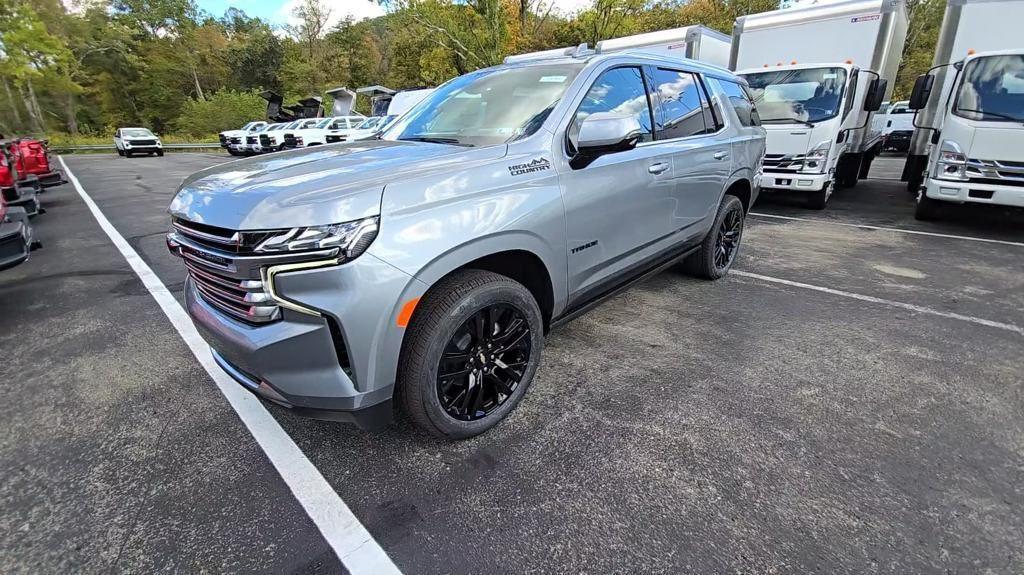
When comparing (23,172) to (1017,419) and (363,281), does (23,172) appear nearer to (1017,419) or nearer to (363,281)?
(363,281)

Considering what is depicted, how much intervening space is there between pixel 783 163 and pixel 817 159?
47 cm

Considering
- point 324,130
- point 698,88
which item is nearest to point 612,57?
point 698,88

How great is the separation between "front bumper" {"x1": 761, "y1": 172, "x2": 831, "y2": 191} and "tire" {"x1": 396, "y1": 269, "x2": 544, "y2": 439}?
657 centimetres

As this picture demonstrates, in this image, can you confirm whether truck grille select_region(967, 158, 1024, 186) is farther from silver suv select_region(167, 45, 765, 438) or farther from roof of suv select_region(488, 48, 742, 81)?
silver suv select_region(167, 45, 765, 438)

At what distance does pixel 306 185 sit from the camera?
1892 mm

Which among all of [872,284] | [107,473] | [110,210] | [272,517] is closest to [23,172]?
[110,210]

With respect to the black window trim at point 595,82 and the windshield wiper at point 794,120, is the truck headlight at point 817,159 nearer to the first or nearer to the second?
the windshield wiper at point 794,120

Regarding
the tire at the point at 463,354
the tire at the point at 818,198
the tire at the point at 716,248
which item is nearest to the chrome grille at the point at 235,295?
the tire at the point at 463,354

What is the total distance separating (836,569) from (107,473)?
3.09 metres

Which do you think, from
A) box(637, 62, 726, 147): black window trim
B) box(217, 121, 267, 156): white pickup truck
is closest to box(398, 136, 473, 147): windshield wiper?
box(637, 62, 726, 147): black window trim

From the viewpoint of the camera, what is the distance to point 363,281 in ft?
5.82

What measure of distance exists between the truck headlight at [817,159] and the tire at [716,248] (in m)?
3.84

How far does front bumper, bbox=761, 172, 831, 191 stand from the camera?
24.9 feet

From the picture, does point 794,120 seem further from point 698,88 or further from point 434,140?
point 434,140
